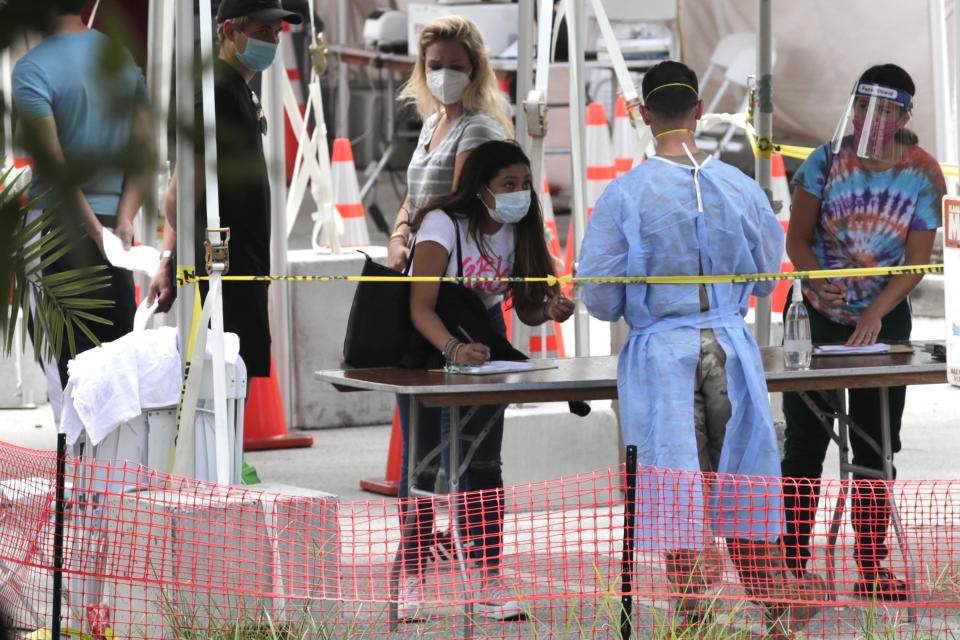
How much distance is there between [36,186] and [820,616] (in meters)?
3.79

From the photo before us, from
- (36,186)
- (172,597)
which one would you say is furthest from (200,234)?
(36,186)

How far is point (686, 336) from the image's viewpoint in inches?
144

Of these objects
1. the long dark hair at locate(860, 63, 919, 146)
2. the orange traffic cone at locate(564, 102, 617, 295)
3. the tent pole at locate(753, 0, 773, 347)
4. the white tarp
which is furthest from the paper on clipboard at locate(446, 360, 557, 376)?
the white tarp

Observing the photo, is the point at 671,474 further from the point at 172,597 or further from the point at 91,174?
the point at 91,174

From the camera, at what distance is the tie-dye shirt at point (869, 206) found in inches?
169

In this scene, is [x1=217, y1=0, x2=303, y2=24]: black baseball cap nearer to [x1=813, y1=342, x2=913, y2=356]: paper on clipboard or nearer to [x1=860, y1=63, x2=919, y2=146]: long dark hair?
[x1=860, y1=63, x2=919, y2=146]: long dark hair

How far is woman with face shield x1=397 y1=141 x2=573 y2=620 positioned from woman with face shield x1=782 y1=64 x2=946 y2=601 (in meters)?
0.89

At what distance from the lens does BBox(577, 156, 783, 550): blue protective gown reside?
11.9 ft

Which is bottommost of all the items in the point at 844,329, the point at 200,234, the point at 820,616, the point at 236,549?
the point at 820,616

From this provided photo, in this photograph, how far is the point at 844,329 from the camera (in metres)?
4.53

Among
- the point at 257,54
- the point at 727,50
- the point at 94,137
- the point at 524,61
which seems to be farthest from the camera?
the point at 727,50

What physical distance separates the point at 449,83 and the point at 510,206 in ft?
2.74

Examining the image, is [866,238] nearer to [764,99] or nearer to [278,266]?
[764,99]

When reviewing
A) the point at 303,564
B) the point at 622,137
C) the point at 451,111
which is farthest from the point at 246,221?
the point at 622,137
